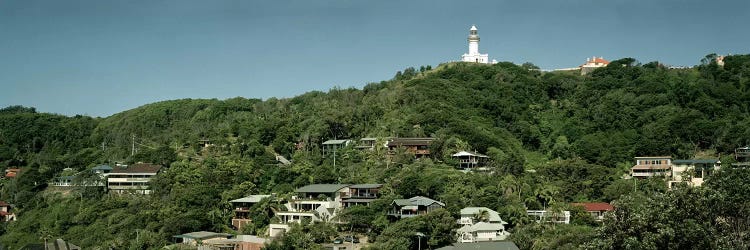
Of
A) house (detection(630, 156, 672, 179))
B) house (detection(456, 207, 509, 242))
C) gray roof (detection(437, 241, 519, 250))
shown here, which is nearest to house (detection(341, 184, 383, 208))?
house (detection(456, 207, 509, 242))

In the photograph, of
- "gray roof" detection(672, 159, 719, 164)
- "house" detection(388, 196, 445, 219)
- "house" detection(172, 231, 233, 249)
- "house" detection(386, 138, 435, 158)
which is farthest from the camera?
"house" detection(386, 138, 435, 158)

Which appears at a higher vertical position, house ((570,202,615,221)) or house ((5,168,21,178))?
house ((5,168,21,178))

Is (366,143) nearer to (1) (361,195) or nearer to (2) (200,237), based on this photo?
(1) (361,195)

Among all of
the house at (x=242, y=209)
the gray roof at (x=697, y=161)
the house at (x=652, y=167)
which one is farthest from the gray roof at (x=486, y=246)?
the gray roof at (x=697, y=161)

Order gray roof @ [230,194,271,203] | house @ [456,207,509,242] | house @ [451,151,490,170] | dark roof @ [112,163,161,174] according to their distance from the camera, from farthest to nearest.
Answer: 1. dark roof @ [112,163,161,174]
2. house @ [451,151,490,170]
3. gray roof @ [230,194,271,203]
4. house @ [456,207,509,242]

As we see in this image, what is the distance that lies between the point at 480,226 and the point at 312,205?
934 centimetres

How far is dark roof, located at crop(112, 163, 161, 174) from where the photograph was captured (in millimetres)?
51969

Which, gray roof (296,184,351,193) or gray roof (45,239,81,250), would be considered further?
gray roof (296,184,351,193)

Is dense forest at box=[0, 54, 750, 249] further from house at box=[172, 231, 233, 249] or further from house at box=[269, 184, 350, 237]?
house at box=[172, 231, 233, 249]

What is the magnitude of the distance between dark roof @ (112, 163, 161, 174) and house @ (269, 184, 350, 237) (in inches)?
537

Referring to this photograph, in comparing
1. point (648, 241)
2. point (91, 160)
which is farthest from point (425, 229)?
point (91, 160)

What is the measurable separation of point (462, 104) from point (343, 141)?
9.21 meters

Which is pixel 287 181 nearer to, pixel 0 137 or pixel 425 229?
pixel 425 229

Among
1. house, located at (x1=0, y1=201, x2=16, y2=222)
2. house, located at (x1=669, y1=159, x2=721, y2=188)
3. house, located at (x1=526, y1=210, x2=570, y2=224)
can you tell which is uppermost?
house, located at (x1=669, y1=159, x2=721, y2=188)
